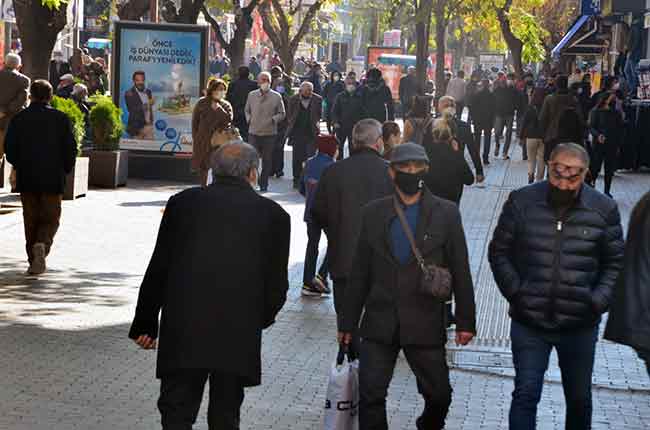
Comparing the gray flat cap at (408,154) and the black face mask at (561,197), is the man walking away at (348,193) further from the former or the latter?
the black face mask at (561,197)

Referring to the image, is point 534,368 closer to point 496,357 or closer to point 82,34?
point 496,357

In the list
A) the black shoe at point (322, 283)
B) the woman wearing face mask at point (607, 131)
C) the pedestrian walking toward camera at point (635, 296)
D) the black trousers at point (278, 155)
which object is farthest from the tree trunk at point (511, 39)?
the pedestrian walking toward camera at point (635, 296)

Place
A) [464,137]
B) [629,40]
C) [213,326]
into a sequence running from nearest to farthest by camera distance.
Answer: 1. [213,326]
2. [464,137]
3. [629,40]

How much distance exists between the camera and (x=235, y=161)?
6.37 meters

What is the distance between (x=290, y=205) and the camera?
64.7 ft

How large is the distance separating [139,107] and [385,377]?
16055mm

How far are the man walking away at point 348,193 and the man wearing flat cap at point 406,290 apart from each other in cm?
219

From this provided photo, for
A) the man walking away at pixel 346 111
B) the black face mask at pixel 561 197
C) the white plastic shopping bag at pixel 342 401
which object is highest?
the black face mask at pixel 561 197

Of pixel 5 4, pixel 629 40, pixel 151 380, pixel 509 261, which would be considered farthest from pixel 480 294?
pixel 5 4

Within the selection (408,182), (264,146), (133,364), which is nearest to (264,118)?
(264,146)

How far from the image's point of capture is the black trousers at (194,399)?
6.24 metres

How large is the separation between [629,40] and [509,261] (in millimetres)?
27651

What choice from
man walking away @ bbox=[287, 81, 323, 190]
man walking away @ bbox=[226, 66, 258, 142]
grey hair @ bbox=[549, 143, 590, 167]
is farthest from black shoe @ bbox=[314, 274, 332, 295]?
man walking away @ bbox=[226, 66, 258, 142]

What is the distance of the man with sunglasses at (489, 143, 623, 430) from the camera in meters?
6.88
